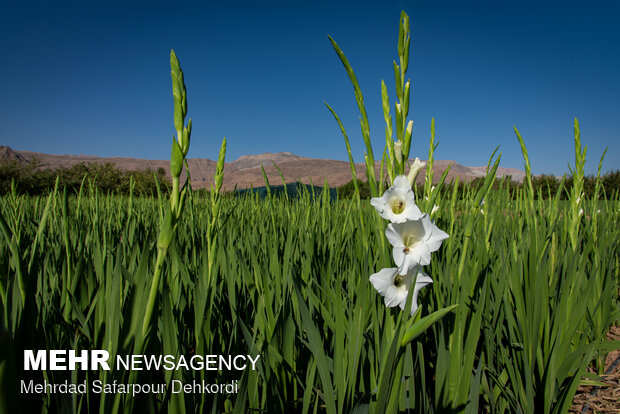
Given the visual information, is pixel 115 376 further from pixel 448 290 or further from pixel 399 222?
pixel 448 290

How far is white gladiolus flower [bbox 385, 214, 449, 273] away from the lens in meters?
0.51

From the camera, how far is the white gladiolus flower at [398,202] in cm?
51

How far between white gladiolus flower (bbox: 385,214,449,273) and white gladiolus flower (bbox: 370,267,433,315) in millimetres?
20

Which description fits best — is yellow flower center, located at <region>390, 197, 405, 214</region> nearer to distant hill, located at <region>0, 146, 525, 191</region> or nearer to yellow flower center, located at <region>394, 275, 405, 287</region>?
yellow flower center, located at <region>394, 275, 405, 287</region>

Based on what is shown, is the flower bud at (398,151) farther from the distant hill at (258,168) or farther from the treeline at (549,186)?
the distant hill at (258,168)

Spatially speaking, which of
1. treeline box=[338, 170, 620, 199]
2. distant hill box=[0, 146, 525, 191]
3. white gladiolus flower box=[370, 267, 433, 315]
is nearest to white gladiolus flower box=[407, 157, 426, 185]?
white gladiolus flower box=[370, 267, 433, 315]

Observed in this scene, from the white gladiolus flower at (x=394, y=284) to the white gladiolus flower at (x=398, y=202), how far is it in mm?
87

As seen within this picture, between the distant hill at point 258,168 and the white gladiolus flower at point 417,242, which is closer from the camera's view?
the white gladiolus flower at point 417,242

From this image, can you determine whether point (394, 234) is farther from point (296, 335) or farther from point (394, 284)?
point (296, 335)

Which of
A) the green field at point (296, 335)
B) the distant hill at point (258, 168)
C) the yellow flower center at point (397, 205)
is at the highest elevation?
the distant hill at point (258, 168)

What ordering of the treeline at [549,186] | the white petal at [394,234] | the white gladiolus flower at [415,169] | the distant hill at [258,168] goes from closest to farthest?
the white petal at [394,234]
the white gladiolus flower at [415,169]
the treeline at [549,186]
the distant hill at [258,168]

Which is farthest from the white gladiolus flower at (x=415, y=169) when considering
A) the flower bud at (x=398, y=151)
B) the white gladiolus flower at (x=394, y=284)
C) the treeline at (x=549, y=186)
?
the treeline at (x=549, y=186)

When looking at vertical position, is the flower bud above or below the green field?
above

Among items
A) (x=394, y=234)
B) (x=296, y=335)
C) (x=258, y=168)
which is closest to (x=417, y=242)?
(x=394, y=234)
